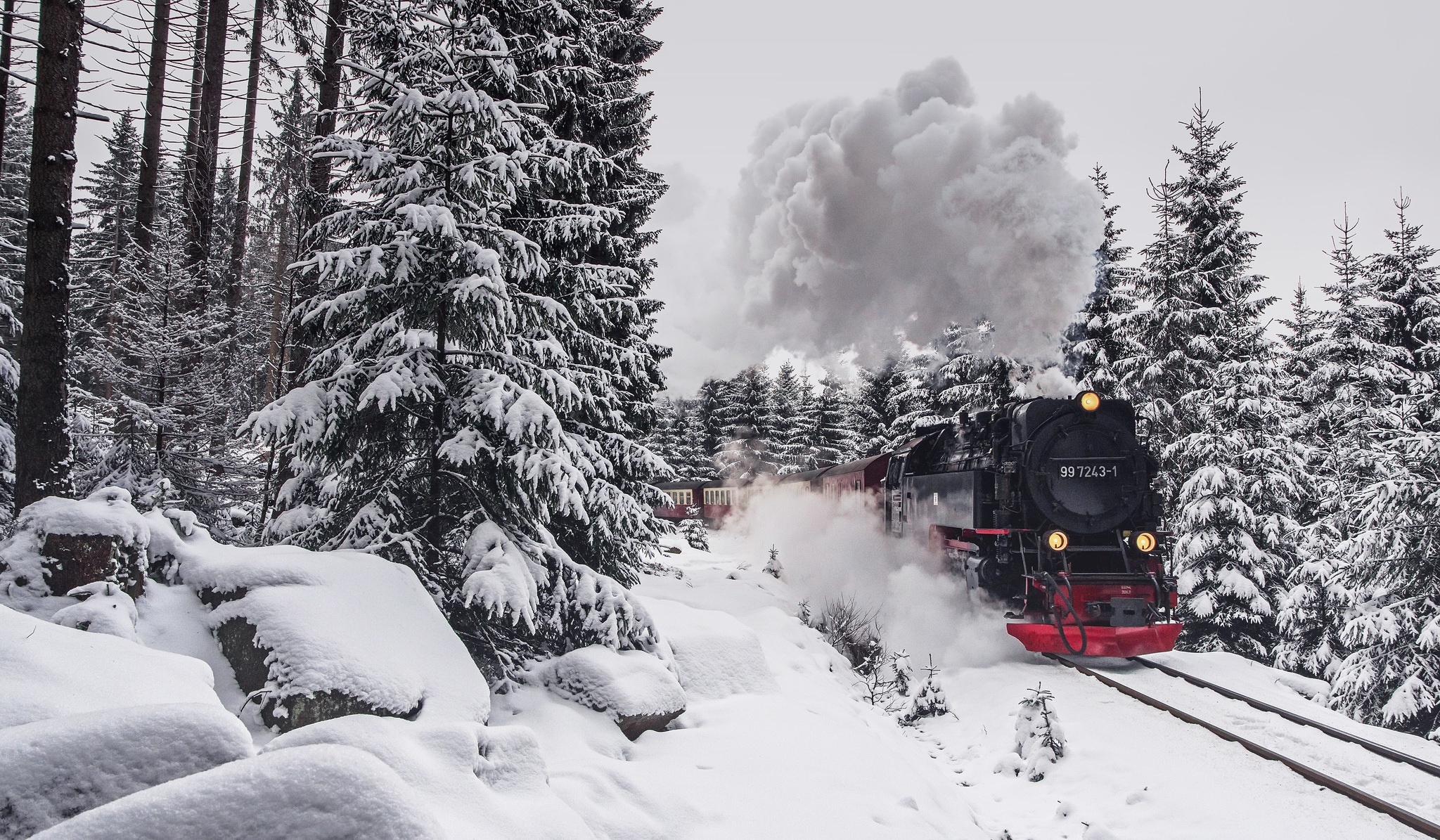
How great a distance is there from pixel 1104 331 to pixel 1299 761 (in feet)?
56.0

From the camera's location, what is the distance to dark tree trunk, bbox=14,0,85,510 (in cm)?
675

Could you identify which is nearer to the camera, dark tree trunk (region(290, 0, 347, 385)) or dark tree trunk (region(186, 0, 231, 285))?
dark tree trunk (region(290, 0, 347, 385))

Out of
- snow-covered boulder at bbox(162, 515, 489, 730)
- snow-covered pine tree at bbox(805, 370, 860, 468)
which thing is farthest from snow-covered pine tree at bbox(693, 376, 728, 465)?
snow-covered boulder at bbox(162, 515, 489, 730)

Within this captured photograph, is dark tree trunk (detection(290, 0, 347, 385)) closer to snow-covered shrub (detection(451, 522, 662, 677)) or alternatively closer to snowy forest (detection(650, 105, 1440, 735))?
snow-covered shrub (detection(451, 522, 662, 677))

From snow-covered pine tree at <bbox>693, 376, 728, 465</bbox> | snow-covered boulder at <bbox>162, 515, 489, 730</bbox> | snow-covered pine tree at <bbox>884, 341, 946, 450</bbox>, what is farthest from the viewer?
snow-covered pine tree at <bbox>693, 376, 728, 465</bbox>

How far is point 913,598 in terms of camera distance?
575 inches

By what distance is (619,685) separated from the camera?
5973 millimetres

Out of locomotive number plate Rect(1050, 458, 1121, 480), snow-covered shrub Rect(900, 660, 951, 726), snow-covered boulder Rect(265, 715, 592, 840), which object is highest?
locomotive number plate Rect(1050, 458, 1121, 480)

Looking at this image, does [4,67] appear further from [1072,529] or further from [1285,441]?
Answer: [1285,441]

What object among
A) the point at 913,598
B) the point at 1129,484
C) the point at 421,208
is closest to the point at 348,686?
the point at 421,208

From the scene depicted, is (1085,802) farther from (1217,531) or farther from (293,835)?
(1217,531)

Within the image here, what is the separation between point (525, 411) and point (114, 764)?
4.18 meters

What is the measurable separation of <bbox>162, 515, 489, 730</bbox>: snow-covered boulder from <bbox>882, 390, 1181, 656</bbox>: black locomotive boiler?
8.77 metres

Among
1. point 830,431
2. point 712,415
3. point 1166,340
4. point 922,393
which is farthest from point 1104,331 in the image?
point 712,415
